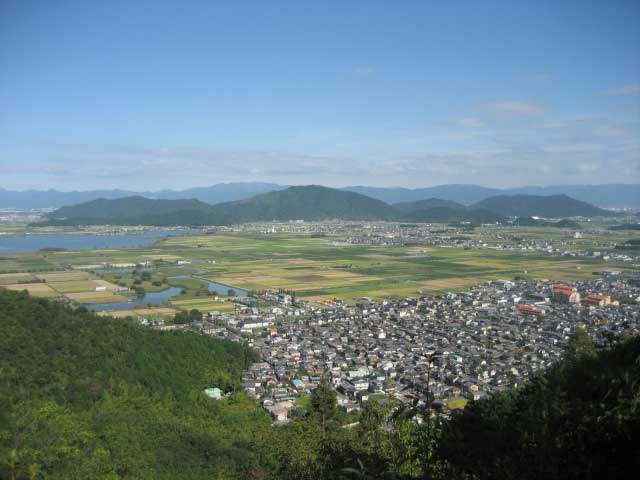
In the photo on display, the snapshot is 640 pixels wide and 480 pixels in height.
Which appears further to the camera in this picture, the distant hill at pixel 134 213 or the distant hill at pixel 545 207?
the distant hill at pixel 545 207

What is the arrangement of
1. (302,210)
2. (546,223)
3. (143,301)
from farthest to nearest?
(302,210) → (546,223) → (143,301)

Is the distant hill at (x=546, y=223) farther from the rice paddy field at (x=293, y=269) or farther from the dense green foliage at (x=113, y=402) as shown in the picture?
the dense green foliage at (x=113, y=402)

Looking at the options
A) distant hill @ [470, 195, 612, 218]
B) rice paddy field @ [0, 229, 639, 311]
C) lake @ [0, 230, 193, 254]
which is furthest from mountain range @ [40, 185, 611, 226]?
rice paddy field @ [0, 229, 639, 311]

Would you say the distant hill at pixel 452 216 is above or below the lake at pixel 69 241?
above

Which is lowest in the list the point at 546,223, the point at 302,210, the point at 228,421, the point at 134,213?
the point at 228,421

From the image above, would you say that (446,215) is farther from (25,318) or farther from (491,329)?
(25,318)

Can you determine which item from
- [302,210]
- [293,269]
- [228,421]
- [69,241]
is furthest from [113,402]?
[302,210]

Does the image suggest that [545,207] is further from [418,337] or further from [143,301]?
[143,301]

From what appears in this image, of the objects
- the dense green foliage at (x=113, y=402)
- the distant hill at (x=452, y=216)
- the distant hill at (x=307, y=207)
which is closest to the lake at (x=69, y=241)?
the distant hill at (x=307, y=207)

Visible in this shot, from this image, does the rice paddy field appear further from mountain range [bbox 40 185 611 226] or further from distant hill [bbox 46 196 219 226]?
mountain range [bbox 40 185 611 226]
